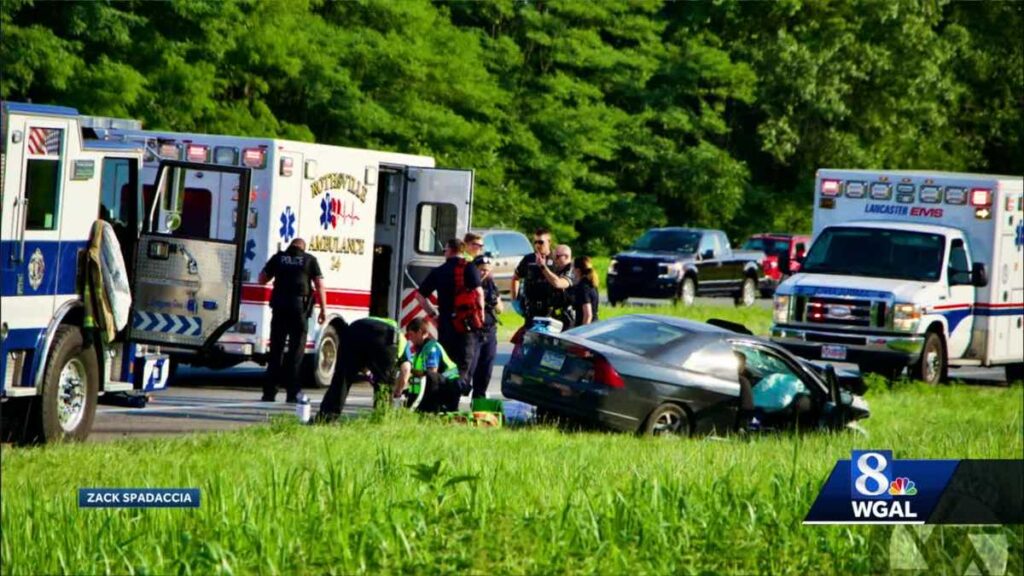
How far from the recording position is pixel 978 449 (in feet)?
49.7

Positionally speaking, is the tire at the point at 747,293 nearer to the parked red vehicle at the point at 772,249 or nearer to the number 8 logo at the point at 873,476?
→ the parked red vehicle at the point at 772,249

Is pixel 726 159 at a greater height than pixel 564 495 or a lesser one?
greater

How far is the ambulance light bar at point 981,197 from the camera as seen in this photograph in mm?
24609

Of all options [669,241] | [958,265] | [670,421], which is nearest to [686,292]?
[669,241]

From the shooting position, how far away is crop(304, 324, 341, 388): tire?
67.0ft

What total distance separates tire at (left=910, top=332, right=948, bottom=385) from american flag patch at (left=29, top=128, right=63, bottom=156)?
13581 millimetres

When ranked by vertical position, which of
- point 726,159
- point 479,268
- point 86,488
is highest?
point 726,159

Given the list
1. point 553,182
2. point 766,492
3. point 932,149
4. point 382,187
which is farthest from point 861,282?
point 932,149

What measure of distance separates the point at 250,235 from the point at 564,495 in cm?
961

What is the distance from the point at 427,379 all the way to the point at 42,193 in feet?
14.4

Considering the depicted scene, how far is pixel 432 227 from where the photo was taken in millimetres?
22109

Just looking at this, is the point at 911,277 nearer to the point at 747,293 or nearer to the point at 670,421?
the point at 670,421

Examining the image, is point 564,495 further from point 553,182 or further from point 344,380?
point 553,182

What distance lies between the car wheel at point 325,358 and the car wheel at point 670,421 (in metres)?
5.29
